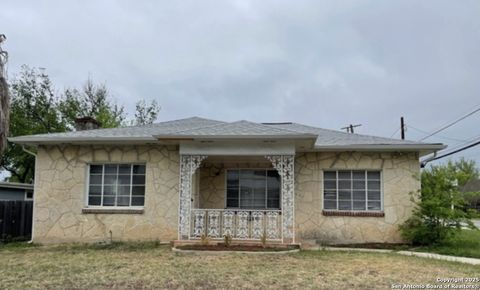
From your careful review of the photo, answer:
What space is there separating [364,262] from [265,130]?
13.4ft

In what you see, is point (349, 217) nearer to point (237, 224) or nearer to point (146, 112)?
point (237, 224)

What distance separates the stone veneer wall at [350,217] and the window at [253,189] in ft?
3.38

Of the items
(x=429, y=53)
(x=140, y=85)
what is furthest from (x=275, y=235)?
(x=140, y=85)

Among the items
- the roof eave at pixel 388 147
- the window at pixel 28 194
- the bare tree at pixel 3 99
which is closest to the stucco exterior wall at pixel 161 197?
the roof eave at pixel 388 147

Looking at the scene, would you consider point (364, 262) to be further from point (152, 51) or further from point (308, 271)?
point (152, 51)

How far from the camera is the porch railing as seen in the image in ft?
34.8

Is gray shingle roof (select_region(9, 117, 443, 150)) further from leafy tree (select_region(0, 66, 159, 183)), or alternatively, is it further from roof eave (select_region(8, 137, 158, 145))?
leafy tree (select_region(0, 66, 159, 183))

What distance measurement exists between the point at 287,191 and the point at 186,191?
265cm

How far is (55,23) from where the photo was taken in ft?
51.5

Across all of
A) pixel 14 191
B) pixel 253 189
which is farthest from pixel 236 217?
pixel 14 191

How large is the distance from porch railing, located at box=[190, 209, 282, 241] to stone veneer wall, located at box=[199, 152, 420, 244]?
1358 millimetres

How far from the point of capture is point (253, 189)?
1277cm

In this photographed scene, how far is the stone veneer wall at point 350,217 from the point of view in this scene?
37.6ft

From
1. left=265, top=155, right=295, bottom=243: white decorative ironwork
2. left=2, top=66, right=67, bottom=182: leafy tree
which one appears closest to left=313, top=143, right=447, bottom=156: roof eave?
left=265, top=155, right=295, bottom=243: white decorative ironwork
